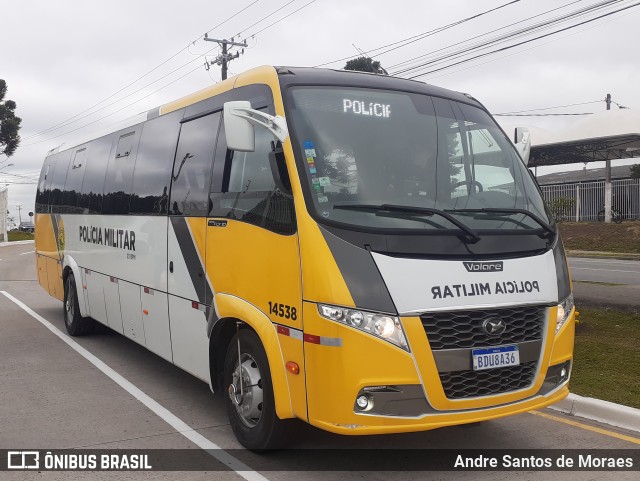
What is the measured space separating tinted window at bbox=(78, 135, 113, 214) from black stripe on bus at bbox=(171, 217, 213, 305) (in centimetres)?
288

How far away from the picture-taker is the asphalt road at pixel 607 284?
487 inches

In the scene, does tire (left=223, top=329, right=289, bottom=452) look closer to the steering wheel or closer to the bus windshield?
the bus windshield

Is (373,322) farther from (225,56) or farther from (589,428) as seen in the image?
(225,56)

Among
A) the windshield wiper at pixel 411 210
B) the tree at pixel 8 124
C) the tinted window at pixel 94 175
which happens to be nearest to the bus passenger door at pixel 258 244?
the windshield wiper at pixel 411 210

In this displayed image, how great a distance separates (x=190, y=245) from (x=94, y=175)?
12.2 ft

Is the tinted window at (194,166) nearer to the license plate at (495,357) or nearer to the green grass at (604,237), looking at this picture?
the license plate at (495,357)

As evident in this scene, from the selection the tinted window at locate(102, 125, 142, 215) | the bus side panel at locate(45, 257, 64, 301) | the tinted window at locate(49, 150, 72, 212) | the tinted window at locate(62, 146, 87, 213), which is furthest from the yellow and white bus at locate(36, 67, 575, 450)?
the tinted window at locate(49, 150, 72, 212)

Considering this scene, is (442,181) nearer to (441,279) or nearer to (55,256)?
(441,279)

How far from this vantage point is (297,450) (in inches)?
198

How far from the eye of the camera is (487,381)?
438cm

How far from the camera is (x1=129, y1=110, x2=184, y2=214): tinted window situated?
664 cm

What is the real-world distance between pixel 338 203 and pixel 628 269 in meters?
18.3

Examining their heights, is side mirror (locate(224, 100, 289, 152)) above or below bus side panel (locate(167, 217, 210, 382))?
above

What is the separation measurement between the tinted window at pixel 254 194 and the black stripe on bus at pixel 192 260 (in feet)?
1.70
